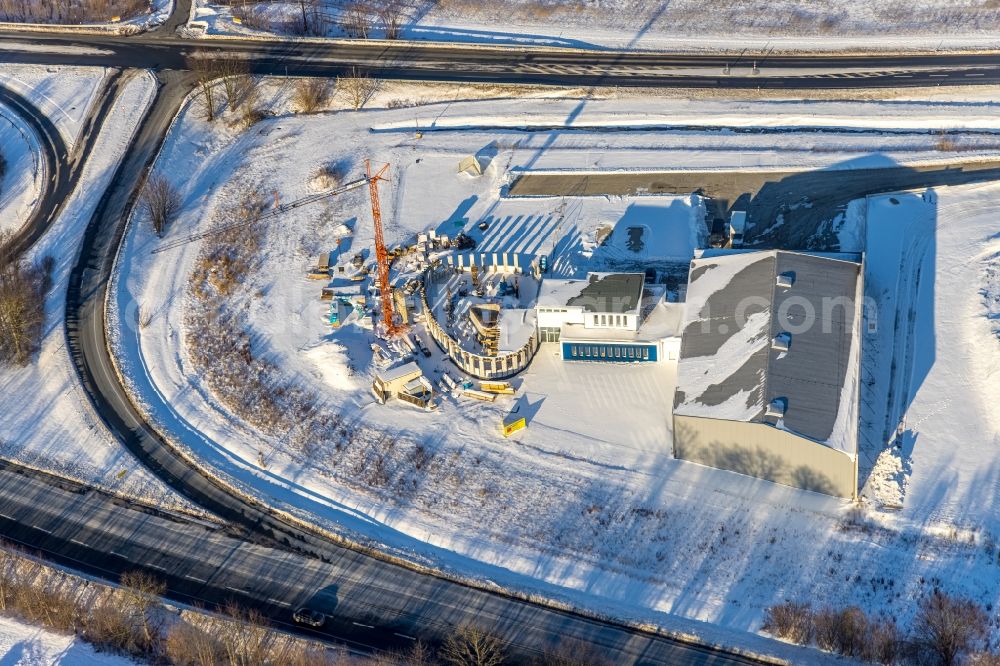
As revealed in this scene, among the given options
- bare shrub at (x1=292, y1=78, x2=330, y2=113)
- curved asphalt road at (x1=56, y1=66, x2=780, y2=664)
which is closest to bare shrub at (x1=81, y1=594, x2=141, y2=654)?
curved asphalt road at (x1=56, y1=66, x2=780, y2=664)

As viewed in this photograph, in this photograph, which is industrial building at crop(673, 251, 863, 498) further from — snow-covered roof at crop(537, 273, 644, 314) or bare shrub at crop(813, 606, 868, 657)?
bare shrub at crop(813, 606, 868, 657)

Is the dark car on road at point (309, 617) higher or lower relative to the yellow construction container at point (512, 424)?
lower

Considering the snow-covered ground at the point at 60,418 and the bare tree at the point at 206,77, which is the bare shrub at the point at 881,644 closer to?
the snow-covered ground at the point at 60,418

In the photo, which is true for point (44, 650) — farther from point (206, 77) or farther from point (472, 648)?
point (206, 77)

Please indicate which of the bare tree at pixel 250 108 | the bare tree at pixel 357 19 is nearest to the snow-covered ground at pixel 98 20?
the bare tree at pixel 250 108

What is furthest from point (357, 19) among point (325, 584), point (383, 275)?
point (325, 584)

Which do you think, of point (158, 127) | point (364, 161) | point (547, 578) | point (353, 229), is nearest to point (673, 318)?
point (547, 578)
